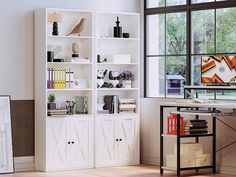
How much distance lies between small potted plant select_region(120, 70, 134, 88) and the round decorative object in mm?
708

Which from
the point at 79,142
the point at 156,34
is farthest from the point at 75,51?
the point at 156,34

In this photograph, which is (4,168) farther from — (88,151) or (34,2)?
(34,2)

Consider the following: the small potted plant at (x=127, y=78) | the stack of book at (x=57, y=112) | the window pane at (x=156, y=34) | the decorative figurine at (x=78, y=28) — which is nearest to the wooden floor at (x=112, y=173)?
the stack of book at (x=57, y=112)

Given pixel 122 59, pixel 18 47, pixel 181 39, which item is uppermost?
pixel 181 39

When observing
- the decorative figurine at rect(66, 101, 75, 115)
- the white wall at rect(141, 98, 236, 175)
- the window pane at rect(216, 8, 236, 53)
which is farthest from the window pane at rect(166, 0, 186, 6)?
the decorative figurine at rect(66, 101, 75, 115)

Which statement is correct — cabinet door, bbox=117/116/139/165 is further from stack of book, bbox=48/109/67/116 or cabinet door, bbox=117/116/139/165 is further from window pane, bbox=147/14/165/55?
window pane, bbox=147/14/165/55

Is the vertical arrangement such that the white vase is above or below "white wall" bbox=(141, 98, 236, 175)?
above

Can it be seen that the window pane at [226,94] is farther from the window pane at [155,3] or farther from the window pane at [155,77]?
the window pane at [155,3]

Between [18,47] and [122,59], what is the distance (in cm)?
161

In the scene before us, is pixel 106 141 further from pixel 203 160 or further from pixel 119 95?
pixel 203 160

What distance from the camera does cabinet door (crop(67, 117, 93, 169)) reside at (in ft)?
27.9

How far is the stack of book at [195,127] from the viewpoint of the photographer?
803 centimetres

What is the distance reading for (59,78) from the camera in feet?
27.7

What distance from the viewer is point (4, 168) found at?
26.5 ft
